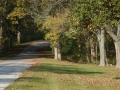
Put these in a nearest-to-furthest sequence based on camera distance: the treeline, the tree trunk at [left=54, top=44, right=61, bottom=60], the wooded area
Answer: the wooded area → the treeline → the tree trunk at [left=54, top=44, right=61, bottom=60]

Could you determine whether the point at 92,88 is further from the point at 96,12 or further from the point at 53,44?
the point at 53,44

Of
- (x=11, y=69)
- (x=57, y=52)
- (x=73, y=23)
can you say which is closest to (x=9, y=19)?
(x=57, y=52)

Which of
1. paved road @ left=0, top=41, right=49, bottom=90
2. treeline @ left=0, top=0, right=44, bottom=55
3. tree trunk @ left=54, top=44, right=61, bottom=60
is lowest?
tree trunk @ left=54, top=44, right=61, bottom=60

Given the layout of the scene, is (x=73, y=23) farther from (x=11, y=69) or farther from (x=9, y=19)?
(x=9, y=19)

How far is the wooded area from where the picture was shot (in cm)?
1531

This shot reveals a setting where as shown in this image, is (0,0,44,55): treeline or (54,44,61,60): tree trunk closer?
(0,0,44,55): treeline

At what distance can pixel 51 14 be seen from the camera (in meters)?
40.3

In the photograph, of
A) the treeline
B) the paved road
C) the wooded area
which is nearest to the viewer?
the wooded area

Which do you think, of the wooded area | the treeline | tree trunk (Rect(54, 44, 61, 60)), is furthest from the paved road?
the treeline

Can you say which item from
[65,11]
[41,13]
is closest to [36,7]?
[41,13]

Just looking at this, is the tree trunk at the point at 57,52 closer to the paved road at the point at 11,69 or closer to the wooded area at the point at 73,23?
the wooded area at the point at 73,23

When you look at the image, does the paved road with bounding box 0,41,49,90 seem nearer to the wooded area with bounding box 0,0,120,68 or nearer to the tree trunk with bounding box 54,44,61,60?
the wooded area with bounding box 0,0,120,68

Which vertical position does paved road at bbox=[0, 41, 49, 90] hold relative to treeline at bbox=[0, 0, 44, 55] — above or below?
below

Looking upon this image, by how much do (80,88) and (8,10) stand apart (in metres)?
31.1
